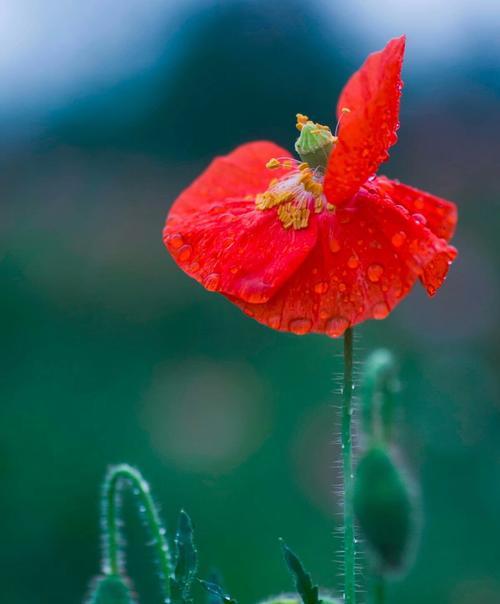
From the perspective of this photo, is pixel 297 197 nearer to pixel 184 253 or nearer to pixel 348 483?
pixel 184 253

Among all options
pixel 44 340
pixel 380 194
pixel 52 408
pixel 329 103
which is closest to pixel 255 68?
pixel 329 103

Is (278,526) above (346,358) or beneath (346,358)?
beneath

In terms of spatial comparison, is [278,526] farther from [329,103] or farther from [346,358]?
[329,103]

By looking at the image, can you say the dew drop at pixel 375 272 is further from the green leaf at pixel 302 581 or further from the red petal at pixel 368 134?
the green leaf at pixel 302 581

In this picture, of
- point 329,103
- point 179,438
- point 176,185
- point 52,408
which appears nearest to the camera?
point 179,438

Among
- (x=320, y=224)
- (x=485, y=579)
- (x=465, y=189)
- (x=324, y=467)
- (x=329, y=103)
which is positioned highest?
(x=329, y=103)

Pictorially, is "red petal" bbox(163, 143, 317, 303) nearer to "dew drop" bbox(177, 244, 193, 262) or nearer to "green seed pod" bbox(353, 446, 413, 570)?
"dew drop" bbox(177, 244, 193, 262)

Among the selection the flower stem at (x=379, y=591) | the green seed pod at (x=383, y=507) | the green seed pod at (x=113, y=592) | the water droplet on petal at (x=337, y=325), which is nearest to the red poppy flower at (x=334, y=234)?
the water droplet on petal at (x=337, y=325)

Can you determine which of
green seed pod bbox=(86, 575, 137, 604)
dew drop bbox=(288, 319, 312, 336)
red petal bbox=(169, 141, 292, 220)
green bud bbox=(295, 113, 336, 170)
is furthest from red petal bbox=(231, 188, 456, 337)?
green seed pod bbox=(86, 575, 137, 604)
